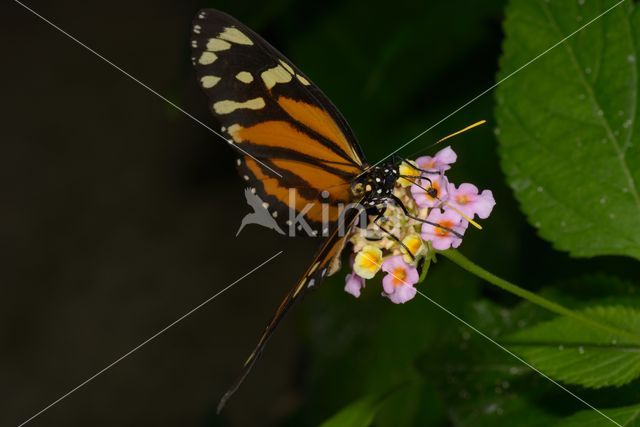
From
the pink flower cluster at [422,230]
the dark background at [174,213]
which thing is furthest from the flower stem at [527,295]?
the dark background at [174,213]

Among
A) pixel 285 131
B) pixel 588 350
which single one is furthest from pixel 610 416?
pixel 285 131

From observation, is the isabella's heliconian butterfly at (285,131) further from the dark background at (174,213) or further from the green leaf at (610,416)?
the dark background at (174,213)

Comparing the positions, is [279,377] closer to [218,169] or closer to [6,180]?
[218,169]

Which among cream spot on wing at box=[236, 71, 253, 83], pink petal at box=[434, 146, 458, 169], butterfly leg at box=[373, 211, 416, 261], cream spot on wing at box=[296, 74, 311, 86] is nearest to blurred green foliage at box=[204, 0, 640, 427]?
pink petal at box=[434, 146, 458, 169]

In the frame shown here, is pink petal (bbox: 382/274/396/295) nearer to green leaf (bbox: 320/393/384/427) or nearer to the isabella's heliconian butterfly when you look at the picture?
the isabella's heliconian butterfly

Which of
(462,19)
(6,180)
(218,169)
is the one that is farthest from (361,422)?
(6,180)
